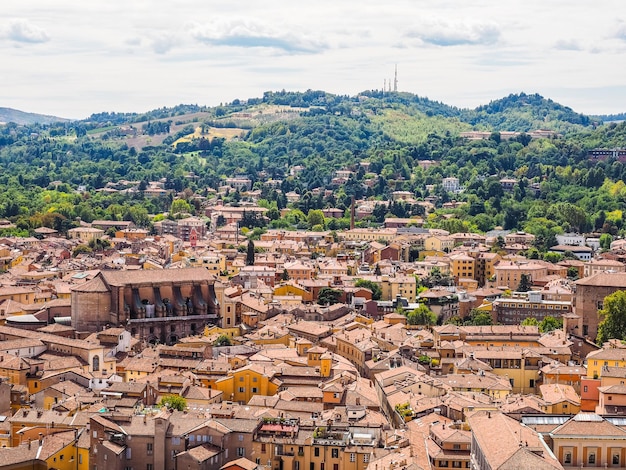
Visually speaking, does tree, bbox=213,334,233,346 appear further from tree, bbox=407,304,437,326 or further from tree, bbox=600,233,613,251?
tree, bbox=600,233,613,251

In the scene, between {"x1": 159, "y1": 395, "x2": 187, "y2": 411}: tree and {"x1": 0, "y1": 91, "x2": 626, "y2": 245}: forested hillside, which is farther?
{"x1": 0, "y1": 91, "x2": 626, "y2": 245}: forested hillside

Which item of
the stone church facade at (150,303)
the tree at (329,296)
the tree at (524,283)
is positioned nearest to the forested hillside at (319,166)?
the tree at (524,283)

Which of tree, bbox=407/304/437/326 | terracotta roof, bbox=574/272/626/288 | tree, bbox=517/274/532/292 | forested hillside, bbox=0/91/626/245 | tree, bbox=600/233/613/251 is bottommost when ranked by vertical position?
tree, bbox=407/304/437/326

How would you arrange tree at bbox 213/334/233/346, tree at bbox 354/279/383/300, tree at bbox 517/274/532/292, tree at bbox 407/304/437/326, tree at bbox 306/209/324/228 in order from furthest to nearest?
tree at bbox 306/209/324/228 → tree at bbox 517/274/532/292 → tree at bbox 354/279/383/300 → tree at bbox 407/304/437/326 → tree at bbox 213/334/233/346

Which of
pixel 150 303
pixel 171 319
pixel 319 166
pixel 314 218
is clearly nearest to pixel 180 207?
pixel 314 218

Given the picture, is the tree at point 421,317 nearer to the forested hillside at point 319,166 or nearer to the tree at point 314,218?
the forested hillside at point 319,166

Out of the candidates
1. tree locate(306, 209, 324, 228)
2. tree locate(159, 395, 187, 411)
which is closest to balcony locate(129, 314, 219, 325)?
tree locate(159, 395, 187, 411)

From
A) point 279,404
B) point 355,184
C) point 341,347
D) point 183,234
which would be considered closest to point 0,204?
point 183,234
